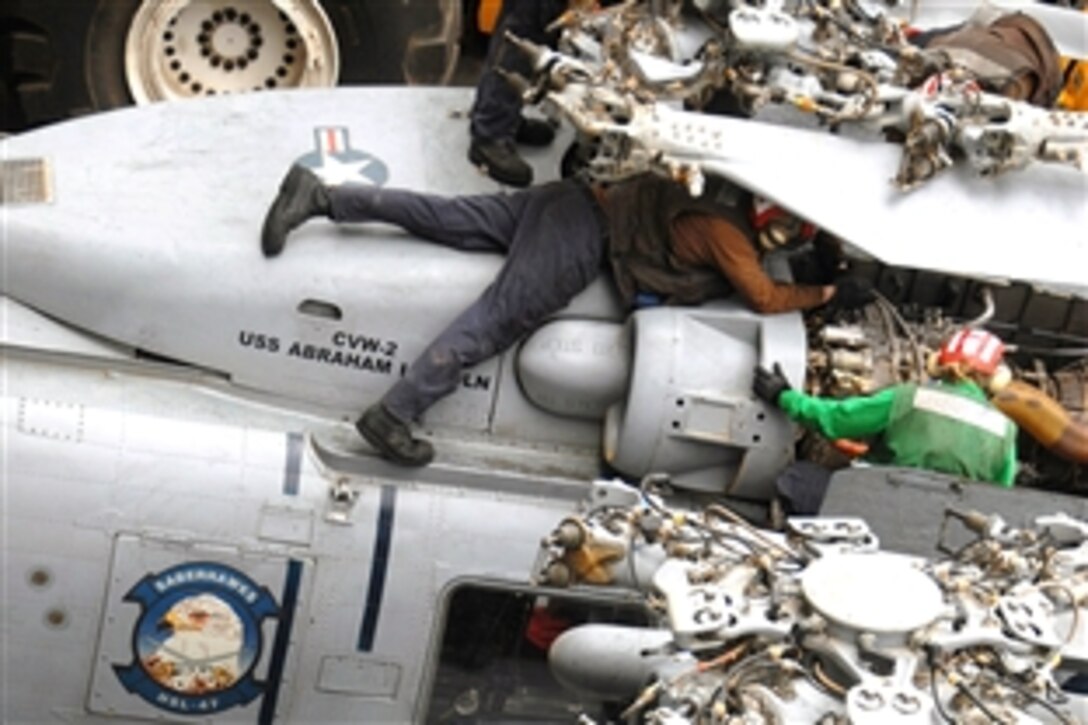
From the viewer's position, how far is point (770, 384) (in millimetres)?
8461

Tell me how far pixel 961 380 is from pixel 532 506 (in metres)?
1.72

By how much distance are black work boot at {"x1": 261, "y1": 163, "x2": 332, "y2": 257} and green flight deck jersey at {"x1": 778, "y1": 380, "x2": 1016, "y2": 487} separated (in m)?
2.01

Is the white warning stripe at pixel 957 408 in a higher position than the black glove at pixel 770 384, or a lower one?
higher

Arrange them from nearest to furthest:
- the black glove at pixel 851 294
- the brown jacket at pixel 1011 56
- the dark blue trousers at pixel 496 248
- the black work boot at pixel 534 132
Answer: the dark blue trousers at pixel 496 248 → the black glove at pixel 851 294 → the brown jacket at pixel 1011 56 → the black work boot at pixel 534 132

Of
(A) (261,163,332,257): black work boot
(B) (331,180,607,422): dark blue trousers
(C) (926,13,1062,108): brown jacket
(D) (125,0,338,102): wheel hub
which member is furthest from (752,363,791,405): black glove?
(D) (125,0,338,102): wheel hub

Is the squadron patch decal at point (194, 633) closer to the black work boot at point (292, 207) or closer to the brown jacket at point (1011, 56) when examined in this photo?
the black work boot at point (292, 207)

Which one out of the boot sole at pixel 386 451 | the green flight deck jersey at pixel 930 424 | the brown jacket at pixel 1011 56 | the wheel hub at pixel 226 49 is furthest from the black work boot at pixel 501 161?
the wheel hub at pixel 226 49

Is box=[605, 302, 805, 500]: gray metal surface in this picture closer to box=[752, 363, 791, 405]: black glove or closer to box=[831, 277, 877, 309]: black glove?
box=[752, 363, 791, 405]: black glove

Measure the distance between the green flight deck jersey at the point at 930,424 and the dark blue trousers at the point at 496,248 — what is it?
1031 millimetres

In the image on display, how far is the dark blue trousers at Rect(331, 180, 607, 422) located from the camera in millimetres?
8570

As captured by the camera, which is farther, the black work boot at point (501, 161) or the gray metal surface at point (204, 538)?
the black work boot at point (501, 161)

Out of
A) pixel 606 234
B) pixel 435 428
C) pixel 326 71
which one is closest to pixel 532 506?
pixel 435 428

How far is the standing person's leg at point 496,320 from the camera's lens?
8539 mm

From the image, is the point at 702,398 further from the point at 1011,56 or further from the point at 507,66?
the point at 1011,56
